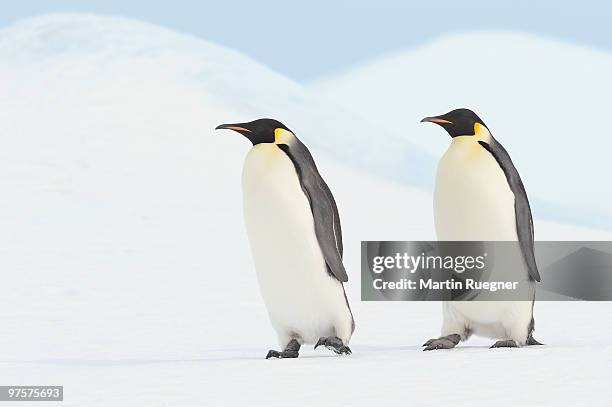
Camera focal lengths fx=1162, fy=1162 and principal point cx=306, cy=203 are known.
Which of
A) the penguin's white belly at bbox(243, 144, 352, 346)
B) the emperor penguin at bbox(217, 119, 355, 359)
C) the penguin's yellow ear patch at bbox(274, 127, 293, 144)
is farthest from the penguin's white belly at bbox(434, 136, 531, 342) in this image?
the penguin's yellow ear patch at bbox(274, 127, 293, 144)

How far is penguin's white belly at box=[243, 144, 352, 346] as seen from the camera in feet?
19.7

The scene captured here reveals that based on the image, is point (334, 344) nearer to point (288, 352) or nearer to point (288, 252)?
point (288, 352)

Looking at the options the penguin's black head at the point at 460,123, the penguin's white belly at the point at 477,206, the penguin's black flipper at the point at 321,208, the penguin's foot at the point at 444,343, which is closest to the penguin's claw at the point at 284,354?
the penguin's black flipper at the point at 321,208

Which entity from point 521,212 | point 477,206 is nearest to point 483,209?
point 477,206

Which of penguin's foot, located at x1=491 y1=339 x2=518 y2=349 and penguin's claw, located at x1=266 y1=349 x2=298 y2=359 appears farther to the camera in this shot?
penguin's foot, located at x1=491 y1=339 x2=518 y2=349

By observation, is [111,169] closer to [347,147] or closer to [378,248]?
[347,147]

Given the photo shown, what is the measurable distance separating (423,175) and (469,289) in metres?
16.7

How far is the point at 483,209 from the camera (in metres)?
6.18

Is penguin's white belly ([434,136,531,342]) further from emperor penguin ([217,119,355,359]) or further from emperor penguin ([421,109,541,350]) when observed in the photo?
emperor penguin ([217,119,355,359])

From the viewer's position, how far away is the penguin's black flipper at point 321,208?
19.6 feet

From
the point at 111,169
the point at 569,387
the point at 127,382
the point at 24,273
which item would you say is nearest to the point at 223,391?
the point at 127,382

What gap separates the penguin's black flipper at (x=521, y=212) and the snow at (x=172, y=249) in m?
0.53

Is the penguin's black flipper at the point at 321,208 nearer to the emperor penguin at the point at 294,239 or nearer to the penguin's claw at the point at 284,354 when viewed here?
the emperor penguin at the point at 294,239

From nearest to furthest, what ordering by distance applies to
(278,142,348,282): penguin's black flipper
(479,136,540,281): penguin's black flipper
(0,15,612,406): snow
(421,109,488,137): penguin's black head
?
(0,15,612,406): snow → (278,142,348,282): penguin's black flipper → (479,136,540,281): penguin's black flipper → (421,109,488,137): penguin's black head
